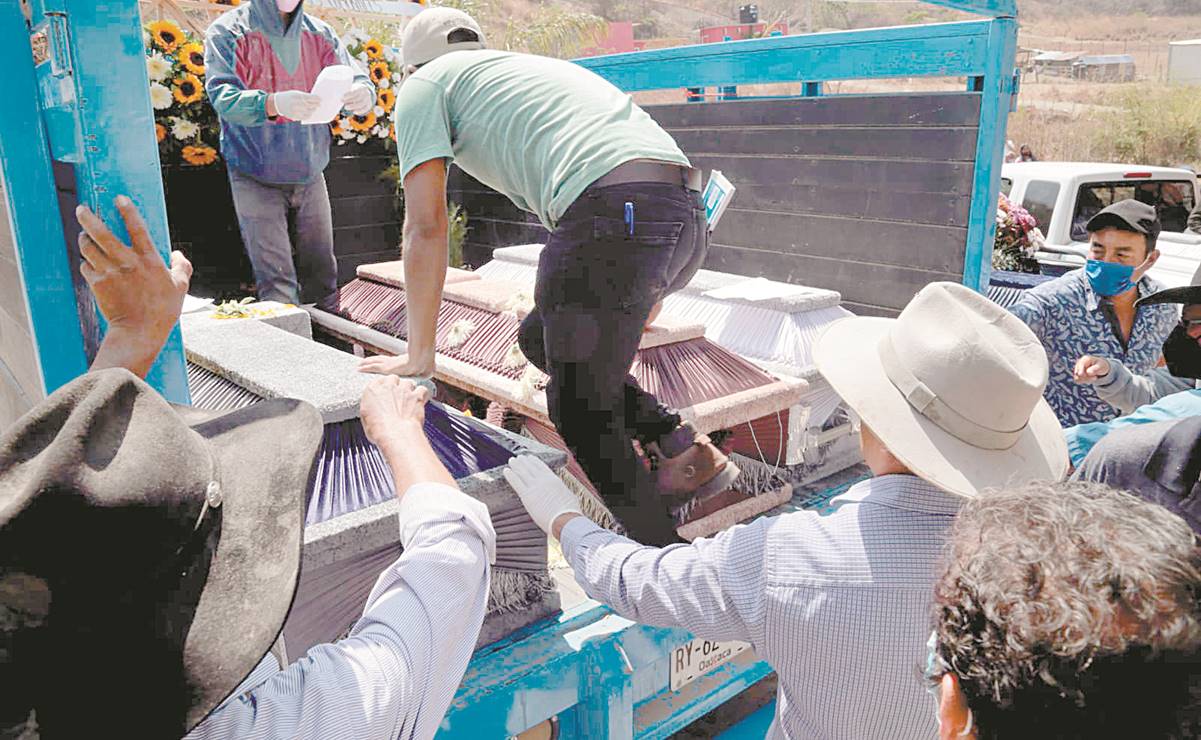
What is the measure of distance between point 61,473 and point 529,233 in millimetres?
3531

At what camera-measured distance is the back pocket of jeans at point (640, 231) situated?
199 cm

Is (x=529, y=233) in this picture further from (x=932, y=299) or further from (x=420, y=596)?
(x=420, y=596)

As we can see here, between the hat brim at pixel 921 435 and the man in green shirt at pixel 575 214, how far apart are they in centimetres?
59

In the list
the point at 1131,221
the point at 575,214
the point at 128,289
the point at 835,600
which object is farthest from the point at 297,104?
the point at 1131,221

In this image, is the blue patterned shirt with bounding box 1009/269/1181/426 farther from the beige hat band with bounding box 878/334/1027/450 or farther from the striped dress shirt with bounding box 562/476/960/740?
the striped dress shirt with bounding box 562/476/960/740

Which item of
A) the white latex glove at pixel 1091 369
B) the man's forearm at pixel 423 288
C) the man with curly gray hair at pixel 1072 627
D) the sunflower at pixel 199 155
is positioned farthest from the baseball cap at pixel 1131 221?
the sunflower at pixel 199 155

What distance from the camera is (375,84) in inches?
175

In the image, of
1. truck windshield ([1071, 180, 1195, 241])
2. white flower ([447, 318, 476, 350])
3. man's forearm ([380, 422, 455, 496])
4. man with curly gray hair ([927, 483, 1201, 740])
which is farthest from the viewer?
truck windshield ([1071, 180, 1195, 241])

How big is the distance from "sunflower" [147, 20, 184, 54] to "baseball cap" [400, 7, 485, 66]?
6.70ft

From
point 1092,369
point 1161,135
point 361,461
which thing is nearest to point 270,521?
point 361,461

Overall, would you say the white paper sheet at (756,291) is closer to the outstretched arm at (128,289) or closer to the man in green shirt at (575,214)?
the man in green shirt at (575,214)

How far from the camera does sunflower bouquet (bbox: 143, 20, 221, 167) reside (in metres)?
3.81

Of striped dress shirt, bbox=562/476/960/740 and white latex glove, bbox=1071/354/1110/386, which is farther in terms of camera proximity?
white latex glove, bbox=1071/354/1110/386

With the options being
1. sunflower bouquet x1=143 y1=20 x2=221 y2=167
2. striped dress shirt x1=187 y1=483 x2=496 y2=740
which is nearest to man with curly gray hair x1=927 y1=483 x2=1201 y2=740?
striped dress shirt x1=187 y1=483 x2=496 y2=740
